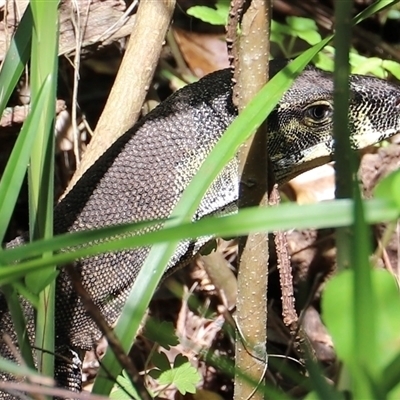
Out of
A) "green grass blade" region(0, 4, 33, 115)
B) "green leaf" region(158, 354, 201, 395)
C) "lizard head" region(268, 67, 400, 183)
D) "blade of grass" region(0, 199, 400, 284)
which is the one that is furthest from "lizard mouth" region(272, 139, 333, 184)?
"blade of grass" region(0, 199, 400, 284)

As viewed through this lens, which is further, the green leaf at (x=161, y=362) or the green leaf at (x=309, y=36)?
the green leaf at (x=309, y=36)

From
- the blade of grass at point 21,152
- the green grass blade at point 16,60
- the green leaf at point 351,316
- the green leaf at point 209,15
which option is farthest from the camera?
the green leaf at point 209,15

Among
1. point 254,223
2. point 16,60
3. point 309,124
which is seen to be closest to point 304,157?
point 309,124

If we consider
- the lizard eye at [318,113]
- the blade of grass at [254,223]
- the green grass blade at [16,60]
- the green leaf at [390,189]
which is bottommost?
the blade of grass at [254,223]

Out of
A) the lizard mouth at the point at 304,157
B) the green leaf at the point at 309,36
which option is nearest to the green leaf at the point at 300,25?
the green leaf at the point at 309,36

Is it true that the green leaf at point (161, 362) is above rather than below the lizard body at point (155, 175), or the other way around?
below

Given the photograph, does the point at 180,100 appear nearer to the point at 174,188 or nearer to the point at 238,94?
the point at 174,188

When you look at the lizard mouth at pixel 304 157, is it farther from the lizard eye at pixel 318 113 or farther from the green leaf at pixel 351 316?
the green leaf at pixel 351 316

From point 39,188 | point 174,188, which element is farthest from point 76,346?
point 39,188
